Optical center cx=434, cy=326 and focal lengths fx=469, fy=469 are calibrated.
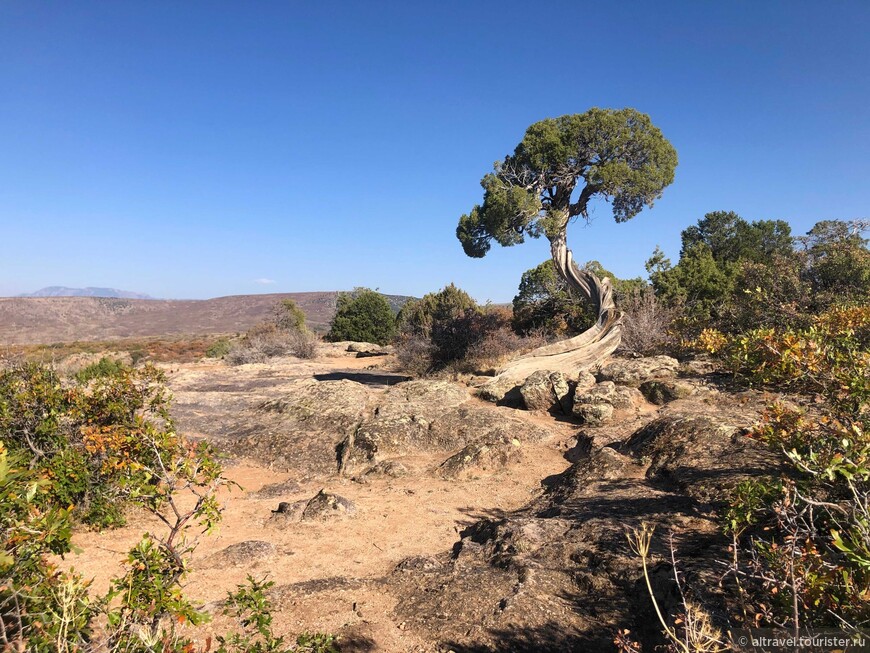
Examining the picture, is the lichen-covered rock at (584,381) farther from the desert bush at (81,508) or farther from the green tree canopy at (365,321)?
the green tree canopy at (365,321)

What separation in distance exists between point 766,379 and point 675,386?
690 cm

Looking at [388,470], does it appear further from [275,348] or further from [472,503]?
[275,348]

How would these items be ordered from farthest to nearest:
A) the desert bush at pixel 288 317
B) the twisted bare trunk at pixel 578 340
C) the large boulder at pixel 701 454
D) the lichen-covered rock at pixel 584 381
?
the desert bush at pixel 288 317 < the twisted bare trunk at pixel 578 340 < the lichen-covered rock at pixel 584 381 < the large boulder at pixel 701 454

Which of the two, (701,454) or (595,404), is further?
(595,404)

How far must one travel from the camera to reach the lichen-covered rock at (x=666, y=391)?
34.5 feet

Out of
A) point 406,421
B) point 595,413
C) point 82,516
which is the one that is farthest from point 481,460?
point 82,516

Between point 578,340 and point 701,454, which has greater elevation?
point 578,340

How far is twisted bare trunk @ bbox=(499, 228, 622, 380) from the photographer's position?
547 inches

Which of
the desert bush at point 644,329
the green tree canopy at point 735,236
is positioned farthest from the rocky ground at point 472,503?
the green tree canopy at point 735,236

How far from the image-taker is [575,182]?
15.5 metres

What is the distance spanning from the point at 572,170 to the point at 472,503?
38.3 ft

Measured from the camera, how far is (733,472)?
6.14 meters

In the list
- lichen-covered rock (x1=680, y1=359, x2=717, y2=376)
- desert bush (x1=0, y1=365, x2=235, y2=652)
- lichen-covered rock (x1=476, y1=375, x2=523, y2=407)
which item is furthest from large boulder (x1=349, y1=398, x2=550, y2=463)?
lichen-covered rock (x1=680, y1=359, x2=717, y2=376)

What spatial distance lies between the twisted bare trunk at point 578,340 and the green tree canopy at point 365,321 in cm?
1806
